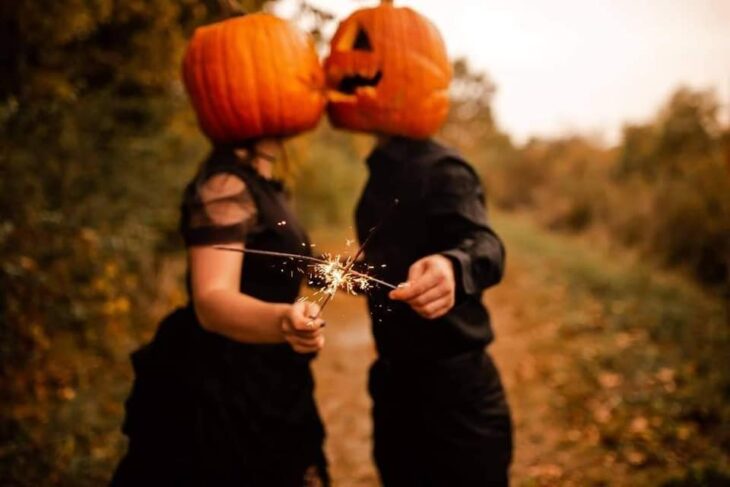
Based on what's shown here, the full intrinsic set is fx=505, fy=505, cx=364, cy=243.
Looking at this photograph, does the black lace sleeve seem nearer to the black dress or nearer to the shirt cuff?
the black dress

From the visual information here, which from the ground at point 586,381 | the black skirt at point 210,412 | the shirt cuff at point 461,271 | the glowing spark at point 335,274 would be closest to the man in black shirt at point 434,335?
A: the shirt cuff at point 461,271

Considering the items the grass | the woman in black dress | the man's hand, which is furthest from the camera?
the grass

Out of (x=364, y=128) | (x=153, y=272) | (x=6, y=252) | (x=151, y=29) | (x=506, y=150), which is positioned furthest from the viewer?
(x=506, y=150)

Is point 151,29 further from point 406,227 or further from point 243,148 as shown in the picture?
point 406,227

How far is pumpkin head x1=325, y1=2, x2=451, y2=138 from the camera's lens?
1768 millimetres

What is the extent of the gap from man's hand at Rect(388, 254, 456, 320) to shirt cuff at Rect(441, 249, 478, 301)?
5 cm

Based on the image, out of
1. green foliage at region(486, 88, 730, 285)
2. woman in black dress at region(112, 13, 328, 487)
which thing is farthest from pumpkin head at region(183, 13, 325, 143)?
green foliage at region(486, 88, 730, 285)

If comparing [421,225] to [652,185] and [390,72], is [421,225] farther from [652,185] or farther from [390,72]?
[652,185]

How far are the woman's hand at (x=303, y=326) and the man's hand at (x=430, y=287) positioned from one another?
0.22 m

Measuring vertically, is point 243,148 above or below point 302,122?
below

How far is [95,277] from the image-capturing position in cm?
392

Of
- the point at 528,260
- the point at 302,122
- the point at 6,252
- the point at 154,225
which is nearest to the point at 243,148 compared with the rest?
the point at 302,122

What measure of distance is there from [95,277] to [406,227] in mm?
3105

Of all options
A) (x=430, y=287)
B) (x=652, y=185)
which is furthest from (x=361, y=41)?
(x=652, y=185)
